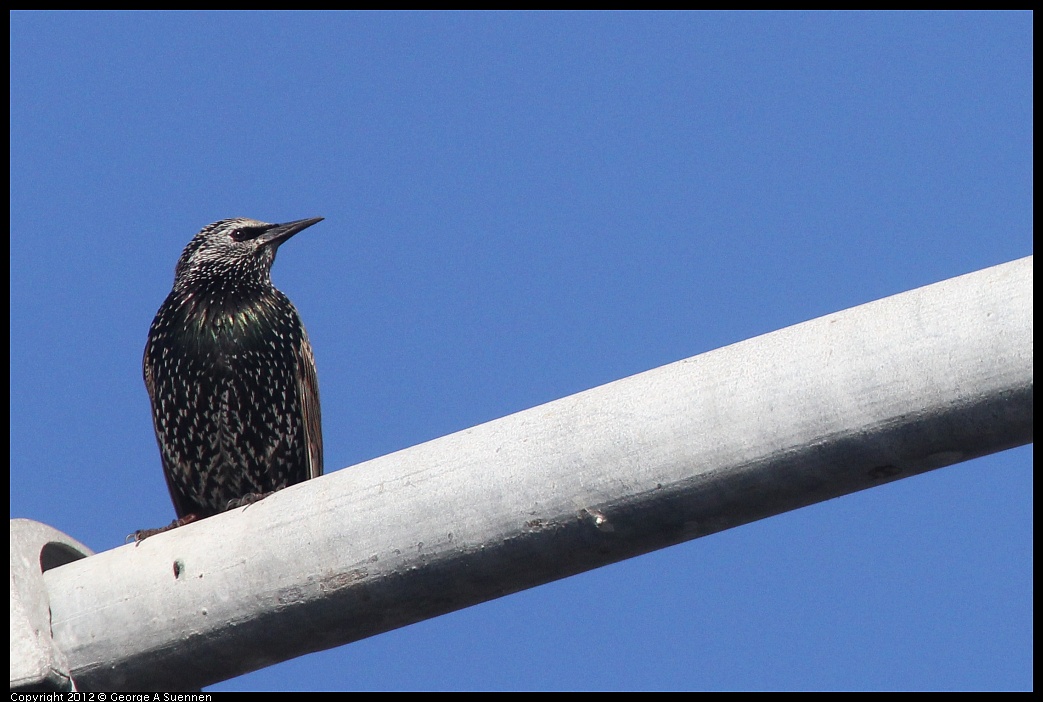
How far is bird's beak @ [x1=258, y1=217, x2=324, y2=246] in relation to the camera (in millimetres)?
6895

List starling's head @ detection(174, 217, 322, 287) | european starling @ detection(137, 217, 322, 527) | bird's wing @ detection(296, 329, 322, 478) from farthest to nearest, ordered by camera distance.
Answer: starling's head @ detection(174, 217, 322, 287) < bird's wing @ detection(296, 329, 322, 478) < european starling @ detection(137, 217, 322, 527)

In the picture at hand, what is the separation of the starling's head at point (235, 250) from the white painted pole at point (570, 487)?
331cm

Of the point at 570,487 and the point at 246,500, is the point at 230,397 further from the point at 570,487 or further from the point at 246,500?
the point at 570,487

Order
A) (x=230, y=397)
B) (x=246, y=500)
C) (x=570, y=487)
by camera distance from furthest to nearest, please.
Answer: (x=230, y=397) < (x=246, y=500) < (x=570, y=487)

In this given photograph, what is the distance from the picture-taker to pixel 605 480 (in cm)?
295

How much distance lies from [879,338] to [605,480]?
2.14ft

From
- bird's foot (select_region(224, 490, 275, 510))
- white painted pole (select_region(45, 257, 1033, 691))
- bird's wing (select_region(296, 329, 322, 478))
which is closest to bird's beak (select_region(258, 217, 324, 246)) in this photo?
bird's wing (select_region(296, 329, 322, 478))

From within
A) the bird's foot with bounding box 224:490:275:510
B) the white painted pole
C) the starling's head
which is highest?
the starling's head

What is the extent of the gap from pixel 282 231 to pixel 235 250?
262 mm

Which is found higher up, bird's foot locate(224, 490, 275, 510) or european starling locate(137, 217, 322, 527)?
european starling locate(137, 217, 322, 527)

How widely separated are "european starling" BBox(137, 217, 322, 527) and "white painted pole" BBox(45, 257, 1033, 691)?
244cm

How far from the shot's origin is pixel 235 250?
684 cm

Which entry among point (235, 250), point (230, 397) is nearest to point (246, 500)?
point (230, 397)

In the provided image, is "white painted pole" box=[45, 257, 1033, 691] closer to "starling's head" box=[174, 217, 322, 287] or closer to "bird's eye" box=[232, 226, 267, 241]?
"starling's head" box=[174, 217, 322, 287]
